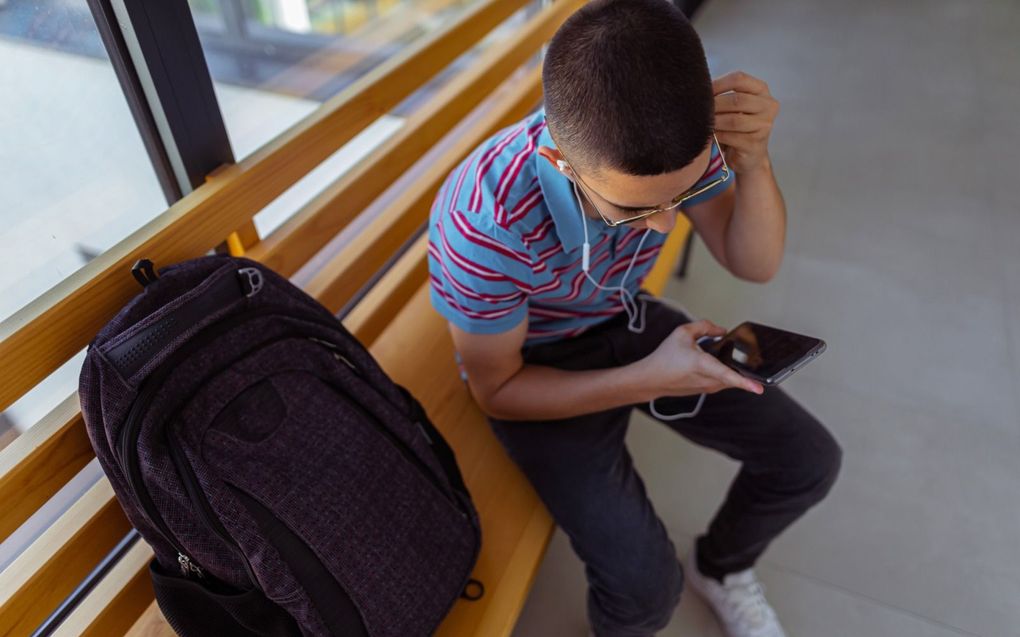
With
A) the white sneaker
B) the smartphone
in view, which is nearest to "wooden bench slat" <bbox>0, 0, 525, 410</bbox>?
the smartphone

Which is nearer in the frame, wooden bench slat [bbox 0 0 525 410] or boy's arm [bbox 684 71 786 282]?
wooden bench slat [bbox 0 0 525 410]

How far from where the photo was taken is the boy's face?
80 cm

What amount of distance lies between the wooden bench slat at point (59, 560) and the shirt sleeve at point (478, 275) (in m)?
0.51

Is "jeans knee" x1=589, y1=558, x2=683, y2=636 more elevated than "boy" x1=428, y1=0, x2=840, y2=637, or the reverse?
"boy" x1=428, y1=0, x2=840, y2=637

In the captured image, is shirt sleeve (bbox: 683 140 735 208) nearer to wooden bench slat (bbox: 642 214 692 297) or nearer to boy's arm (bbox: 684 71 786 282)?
boy's arm (bbox: 684 71 786 282)

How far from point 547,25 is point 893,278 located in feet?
4.08

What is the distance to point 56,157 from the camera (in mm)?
988

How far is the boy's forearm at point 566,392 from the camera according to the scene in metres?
1.02

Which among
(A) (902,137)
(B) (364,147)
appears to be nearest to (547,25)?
(B) (364,147)

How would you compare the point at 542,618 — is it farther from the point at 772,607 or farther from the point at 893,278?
the point at 893,278

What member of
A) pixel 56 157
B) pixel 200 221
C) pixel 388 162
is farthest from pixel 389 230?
pixel 56 157

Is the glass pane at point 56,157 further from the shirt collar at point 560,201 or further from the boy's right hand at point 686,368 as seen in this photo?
the boy's right hand at point 686,368

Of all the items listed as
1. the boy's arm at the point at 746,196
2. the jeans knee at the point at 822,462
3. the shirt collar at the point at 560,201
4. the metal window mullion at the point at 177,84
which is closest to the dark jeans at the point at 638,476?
the jeans knee at the point at 822,462

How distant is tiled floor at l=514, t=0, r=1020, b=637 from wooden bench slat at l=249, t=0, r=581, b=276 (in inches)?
19.1
